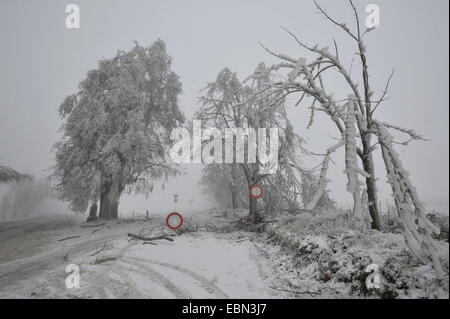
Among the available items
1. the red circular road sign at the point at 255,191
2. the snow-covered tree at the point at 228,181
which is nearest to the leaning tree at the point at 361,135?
the red circular road sign at the point at 255,191

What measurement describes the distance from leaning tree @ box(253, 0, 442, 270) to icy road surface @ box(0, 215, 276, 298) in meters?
2.34

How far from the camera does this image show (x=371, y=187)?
4.91 metres

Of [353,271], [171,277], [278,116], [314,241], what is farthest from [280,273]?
[278,116]

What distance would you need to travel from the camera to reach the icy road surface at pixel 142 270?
3732 mm

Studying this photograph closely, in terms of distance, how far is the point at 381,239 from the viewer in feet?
13.1

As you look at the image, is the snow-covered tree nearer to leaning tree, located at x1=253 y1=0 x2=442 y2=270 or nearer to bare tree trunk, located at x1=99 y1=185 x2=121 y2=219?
bare tree trunk, located at x1=99 y1=185 x2=121 y2=219

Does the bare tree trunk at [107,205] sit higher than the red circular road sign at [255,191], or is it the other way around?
the red circular road sign at [255,191]

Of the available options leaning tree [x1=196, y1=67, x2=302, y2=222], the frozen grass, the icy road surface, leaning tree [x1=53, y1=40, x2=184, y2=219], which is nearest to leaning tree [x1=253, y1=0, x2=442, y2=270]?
the frozen grass

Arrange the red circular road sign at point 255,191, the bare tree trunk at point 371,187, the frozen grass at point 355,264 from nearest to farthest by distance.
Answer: the frozen grass at point 355,264
the bare tree trunk at point 371,187
the red circular road sign at point 255,191

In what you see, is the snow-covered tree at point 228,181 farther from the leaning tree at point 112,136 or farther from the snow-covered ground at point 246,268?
the snow-covered ground at point 246,268

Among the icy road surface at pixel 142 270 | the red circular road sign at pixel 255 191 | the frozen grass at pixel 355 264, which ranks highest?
the red circular road sign at pixel 255 191

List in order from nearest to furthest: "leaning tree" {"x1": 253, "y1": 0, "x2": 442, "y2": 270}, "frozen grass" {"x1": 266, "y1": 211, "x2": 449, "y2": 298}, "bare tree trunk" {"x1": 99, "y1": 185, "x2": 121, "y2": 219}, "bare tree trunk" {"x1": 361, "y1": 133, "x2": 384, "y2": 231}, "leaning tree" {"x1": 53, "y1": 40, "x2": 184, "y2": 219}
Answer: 1. "frozen grass" {"x1": 266, "y1": 211, "x2": 449, "y2": 298}
2. "leaning tree" {"x1": 253, "y1": 0, "x2": 442, "y2": 270}
3. "bare tree trunk" {"x1": 361, "y1": 133, "x2": 384, "y2": 231}
4. "leaning tree" {"x1": 53, "y1": 40, "x2": 184, "y2": 219}
5. "bare tree trunk" {"x1": 99, "y1": 185, "x2": 121, "y2": 219}

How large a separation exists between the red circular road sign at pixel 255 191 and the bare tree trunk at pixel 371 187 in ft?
18.9

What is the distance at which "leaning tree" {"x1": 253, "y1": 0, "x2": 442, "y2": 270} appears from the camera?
321 cm
